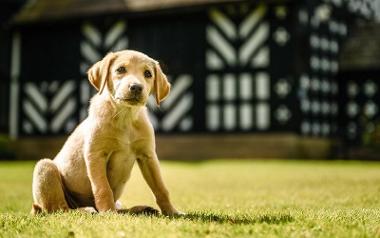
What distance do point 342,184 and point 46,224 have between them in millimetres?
6724

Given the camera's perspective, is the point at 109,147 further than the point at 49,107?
No

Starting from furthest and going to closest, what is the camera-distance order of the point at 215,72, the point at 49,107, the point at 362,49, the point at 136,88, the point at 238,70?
the point at 362,49
the point at 49,107
the point at 215,72
the point at 238,70
the point at 136,88

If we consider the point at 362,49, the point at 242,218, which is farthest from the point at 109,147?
the point at 362,49

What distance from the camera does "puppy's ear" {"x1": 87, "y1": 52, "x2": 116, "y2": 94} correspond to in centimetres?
562

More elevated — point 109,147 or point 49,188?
point 109,147

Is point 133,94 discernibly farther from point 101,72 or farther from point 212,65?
point 212,65

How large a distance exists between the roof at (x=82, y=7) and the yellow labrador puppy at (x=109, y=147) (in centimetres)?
1672

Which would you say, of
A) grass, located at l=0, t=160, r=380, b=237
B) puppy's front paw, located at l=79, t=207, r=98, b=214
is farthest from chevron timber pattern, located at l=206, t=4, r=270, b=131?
puppy's front paw, located at l=79, t=207, r=98, b=214

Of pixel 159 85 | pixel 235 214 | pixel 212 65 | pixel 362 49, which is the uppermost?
pixel 362 49

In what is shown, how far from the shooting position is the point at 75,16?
24.3 metres

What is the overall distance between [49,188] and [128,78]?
1.22 meters

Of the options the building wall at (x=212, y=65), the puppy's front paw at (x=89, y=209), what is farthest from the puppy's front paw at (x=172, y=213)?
the building wall at (x=212, y=65)

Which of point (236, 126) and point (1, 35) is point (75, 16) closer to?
point (1, 35)

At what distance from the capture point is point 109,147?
5535 mm
